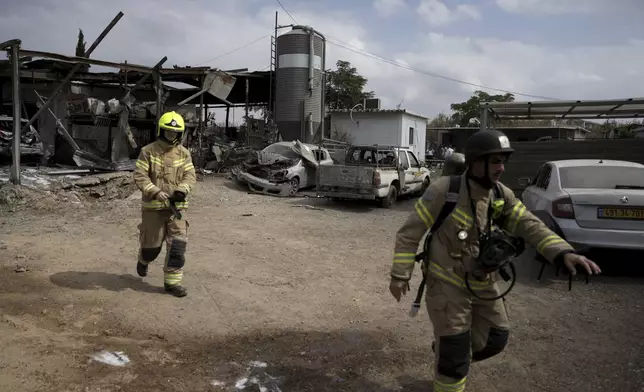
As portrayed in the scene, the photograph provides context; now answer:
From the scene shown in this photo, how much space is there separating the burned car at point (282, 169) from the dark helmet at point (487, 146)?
1122 centimetres

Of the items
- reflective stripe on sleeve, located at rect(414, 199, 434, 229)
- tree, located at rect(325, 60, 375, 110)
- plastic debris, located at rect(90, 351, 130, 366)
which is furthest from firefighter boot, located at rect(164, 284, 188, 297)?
tree, located at rect(325, 60, 375, 110)

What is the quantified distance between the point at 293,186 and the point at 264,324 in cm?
1021

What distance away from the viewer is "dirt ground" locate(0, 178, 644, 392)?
3359 mm

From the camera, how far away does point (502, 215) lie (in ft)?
9.84

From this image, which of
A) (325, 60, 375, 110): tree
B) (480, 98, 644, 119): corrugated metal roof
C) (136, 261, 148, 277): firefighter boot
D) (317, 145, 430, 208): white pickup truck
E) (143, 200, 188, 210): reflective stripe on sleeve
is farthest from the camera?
(325, 60, 375, 110): tree

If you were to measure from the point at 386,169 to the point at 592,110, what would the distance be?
523cm

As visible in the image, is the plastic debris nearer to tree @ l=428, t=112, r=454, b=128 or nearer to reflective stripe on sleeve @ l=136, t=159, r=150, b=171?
reflective stripe on sleeve @ l=136, t=159, r=150, b=171

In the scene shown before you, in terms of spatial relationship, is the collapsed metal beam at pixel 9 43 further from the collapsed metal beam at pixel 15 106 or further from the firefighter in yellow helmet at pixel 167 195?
the firefighter in yellow helmet at pixel 167 195

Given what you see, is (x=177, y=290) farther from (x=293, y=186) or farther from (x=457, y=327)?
(x=293, y=186)

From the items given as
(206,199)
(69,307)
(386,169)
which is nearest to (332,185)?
(386,169)

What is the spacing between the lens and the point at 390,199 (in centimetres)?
1273

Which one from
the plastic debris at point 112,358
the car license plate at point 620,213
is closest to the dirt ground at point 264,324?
the plastic debris at point 112,358

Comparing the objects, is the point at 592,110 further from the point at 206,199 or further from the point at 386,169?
the point at 206,199

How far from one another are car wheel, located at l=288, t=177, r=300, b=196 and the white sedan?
28.4ft
